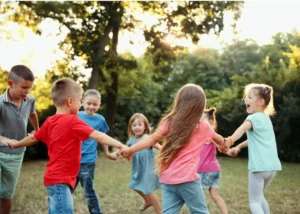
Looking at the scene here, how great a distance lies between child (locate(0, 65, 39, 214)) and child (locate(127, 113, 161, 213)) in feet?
5.93

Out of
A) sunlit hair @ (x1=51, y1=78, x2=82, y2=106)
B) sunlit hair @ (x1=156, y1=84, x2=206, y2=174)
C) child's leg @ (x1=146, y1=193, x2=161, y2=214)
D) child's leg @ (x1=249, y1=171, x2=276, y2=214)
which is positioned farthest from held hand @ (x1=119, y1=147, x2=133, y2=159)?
child's leg @ (x1=146, y1=193, x2=161, y2=214)

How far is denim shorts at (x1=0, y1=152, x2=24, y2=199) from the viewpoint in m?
4.92

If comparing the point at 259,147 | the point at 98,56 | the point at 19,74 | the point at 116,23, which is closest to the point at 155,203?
the point at 259,147

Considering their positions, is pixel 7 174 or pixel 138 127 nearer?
pixel 7 174

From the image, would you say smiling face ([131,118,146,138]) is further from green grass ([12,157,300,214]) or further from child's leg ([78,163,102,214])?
green grass ([12,157,300,214])

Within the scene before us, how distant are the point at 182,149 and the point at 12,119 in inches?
82.3

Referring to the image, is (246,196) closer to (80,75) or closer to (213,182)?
(213,182)

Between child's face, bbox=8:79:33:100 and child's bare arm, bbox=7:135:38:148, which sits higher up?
child's face, bbox=8:79:33:100

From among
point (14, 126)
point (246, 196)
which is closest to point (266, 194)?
point (246, 196)

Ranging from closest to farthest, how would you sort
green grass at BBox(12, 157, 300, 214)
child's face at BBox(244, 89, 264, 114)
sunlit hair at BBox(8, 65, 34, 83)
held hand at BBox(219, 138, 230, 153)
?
held hand at BBox(219, 138, 230, 153) → sunlit hair at BBox(8, 65, 34, 83) → child's face at BBox(244, 89, 264, 114) → green grass at BBox(12, 157, 300, 214)

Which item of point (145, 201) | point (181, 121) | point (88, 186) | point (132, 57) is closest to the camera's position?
point (181, 121)

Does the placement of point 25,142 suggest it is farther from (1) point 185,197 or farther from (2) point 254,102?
(2) point 254,102

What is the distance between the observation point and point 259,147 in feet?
16.4

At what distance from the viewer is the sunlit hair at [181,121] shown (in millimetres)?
3963
